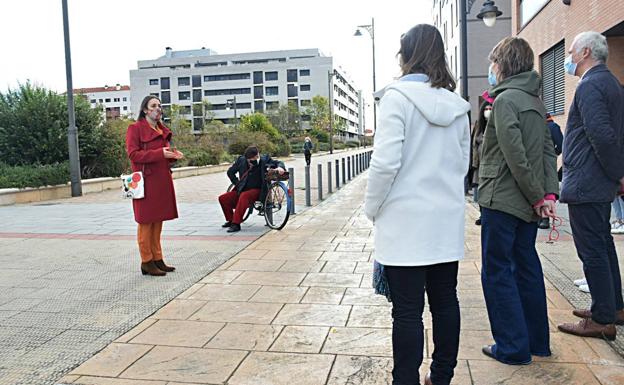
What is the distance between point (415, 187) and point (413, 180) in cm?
3

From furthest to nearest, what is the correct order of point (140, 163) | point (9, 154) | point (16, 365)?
point (9, 154) < point (140, 163) < point (16, 365)

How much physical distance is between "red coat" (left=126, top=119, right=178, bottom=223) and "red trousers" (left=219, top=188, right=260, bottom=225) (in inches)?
113

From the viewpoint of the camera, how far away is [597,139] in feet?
12.3

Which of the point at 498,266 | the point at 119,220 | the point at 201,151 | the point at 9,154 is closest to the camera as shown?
the point at 498,266

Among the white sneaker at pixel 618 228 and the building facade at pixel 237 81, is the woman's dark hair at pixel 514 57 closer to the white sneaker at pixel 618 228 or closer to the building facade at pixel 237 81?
the white sneaker at pixel 618 228

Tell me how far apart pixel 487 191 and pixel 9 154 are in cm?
1700

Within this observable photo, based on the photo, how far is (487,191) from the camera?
11.6ft

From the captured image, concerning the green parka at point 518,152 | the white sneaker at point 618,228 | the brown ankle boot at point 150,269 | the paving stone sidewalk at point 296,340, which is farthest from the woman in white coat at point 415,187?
the white sneaker at point 618,228

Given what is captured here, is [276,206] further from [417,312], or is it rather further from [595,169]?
[417,312]

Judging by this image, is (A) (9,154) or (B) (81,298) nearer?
(B) (81,298)

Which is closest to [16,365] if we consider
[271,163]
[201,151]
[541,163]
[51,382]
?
[51,382]

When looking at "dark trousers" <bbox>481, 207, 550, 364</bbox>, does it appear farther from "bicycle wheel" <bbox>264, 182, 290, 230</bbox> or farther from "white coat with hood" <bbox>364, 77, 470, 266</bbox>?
"bicycle wheel" <bbox>264, 182, 290, 230</bbox>

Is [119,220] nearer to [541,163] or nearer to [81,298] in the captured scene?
[81,298]

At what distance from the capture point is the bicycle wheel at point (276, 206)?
916 centimetres
